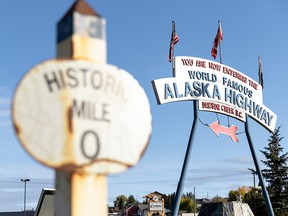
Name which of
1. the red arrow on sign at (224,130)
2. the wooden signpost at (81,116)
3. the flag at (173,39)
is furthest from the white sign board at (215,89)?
the wooden signpost at (81,116)

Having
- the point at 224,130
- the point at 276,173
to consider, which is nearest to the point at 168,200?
the point at 276,173

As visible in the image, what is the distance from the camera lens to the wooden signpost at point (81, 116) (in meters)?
3.27

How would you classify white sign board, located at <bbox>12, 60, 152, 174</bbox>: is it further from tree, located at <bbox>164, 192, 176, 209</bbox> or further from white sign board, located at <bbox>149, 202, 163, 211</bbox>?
tree, located at <bbox>164, 192, 176, 209</bbox>

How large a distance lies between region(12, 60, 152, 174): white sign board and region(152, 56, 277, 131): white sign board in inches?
372

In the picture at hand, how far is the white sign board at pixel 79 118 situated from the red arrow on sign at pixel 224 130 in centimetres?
1105

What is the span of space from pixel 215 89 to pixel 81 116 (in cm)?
1150

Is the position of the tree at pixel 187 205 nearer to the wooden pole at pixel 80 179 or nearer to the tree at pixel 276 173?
the tree at pixel 276 173

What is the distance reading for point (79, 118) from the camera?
3375 mm

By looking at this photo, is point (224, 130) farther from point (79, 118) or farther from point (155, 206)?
point (155, 206)

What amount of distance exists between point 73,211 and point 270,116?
45.4ft

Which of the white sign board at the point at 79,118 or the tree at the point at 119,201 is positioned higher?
the white sign board at the point at 79,118

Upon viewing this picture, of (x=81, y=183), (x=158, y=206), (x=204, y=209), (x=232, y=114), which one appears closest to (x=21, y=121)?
(x=81, y=183)

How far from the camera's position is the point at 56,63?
338cm

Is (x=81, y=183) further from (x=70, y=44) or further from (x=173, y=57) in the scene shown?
(x=173, y=57)
